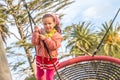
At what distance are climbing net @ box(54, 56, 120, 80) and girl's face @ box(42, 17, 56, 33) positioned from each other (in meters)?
0.49

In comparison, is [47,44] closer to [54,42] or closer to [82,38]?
[54,42]

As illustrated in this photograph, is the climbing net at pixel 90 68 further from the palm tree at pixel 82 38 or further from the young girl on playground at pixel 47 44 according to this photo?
the palm tree at pixel 82 38

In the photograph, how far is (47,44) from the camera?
2.46m

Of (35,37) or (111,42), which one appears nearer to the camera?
(35,37)

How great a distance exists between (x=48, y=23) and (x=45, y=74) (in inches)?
12.7

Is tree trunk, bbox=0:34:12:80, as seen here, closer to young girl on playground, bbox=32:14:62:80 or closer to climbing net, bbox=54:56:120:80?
young girl on playground, bbox=32:14:62:80

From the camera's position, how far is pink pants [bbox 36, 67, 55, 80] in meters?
2.53

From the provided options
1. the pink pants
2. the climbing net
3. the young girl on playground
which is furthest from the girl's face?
the climbing net

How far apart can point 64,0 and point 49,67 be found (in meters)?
16.4

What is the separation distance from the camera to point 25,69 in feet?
58.7

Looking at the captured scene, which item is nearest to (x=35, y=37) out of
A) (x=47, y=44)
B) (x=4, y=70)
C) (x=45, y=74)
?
(x=47, y=44)

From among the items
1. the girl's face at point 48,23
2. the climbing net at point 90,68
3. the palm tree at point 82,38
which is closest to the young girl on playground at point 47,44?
the girl's face at point 48,23

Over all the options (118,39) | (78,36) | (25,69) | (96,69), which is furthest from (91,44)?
(96,69)

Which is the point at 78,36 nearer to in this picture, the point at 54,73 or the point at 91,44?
the point at 91,44
